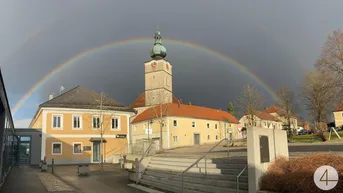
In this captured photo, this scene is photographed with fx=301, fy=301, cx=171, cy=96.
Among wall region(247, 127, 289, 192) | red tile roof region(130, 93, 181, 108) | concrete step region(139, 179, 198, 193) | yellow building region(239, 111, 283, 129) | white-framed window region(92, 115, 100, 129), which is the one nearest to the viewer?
wall region(247, 127, 289, 192)

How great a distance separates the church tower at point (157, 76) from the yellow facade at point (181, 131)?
21933 mm

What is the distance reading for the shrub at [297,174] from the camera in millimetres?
8320

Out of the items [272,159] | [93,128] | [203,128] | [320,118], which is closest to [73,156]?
[93,128]

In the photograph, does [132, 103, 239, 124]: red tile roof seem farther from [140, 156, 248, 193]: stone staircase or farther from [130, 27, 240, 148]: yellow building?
[140, 156, 248, 193]: stone staircase

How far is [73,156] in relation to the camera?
Answer: 4106 cm

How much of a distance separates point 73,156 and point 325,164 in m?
37.2

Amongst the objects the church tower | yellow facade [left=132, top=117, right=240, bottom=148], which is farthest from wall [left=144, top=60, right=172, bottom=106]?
yellow facade [left=132, top=117, right=240, bottom=148]

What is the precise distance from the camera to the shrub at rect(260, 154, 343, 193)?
8320 millimetres

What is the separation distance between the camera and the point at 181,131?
2226 inches

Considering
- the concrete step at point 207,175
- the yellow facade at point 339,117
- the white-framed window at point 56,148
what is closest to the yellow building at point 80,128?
the white-framed window at point 56,148

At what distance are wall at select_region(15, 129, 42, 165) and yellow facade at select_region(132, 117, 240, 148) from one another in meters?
16.8

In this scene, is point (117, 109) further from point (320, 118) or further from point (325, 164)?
point (325, 164)

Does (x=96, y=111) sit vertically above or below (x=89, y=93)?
below

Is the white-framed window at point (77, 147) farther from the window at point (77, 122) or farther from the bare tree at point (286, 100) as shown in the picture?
the bare tree at point (286, 100)
